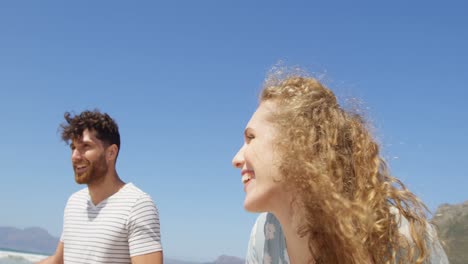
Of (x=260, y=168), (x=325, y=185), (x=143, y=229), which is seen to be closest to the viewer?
(x=325, y=185)

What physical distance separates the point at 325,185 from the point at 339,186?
0.08m

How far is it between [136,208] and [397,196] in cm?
248

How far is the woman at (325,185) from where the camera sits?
1.84 meters

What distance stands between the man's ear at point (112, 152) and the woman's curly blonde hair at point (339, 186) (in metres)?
2.61

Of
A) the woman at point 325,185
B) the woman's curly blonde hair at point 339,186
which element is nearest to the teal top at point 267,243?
the woman at point 325,185

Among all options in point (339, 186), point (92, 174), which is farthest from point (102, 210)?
point (339, 186)

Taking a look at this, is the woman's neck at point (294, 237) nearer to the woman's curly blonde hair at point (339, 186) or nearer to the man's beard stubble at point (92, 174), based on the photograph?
the woman's curly blonde hair at point (339, 186)

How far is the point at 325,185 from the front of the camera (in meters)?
1.87

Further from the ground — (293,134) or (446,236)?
(293,134)

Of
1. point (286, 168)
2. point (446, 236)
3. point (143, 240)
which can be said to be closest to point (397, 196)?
point (446, 236)

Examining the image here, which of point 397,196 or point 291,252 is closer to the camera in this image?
point 397,196

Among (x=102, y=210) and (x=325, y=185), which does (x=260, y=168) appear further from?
(x=102, y=210)

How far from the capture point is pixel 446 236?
2.14m

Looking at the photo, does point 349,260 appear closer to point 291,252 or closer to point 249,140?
point 291,252
